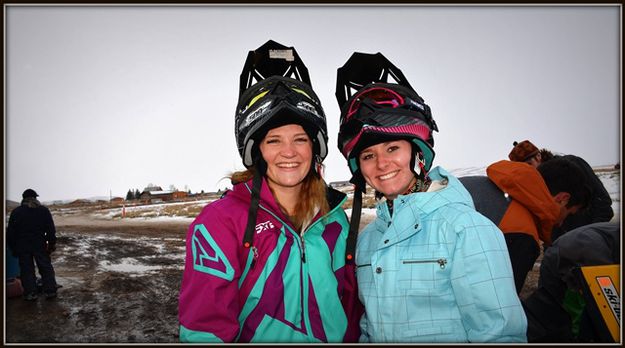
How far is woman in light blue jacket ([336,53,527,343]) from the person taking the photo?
2168 mm

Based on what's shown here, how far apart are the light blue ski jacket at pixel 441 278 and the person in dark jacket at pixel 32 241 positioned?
400 inches

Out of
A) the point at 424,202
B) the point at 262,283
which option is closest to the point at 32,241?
the point at 262,283

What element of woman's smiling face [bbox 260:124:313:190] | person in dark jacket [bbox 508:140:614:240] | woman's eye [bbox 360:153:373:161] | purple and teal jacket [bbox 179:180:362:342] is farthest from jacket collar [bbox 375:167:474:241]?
person in dark jacket [bbox 508:140:614:240]

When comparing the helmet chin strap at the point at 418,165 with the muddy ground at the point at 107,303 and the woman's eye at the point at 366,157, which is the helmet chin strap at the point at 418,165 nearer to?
the woman's eye at the point at 366,157

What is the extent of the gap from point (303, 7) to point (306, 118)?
1.14 metres

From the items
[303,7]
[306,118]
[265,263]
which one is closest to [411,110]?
[306,118]

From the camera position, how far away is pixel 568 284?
3.00m

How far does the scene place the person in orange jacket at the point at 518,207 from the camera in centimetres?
332

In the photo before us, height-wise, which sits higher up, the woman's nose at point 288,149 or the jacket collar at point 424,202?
the woman's nose at point 288,149

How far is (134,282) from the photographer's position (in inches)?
412

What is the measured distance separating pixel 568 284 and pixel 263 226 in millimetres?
2664

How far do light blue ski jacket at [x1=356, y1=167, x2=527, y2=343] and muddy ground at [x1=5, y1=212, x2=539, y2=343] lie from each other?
5.04 metres

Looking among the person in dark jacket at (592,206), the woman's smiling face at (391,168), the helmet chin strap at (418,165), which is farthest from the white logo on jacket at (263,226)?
the person in dark jacket at (592,206)

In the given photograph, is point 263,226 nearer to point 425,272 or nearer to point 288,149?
point 288,149
